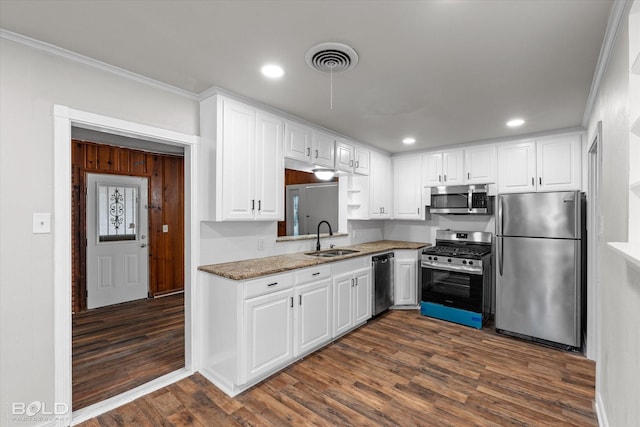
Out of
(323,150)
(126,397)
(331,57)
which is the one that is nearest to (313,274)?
(323,150)

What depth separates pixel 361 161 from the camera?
443 cm

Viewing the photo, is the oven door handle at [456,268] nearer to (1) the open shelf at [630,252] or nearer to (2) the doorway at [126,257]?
(1) the open shelf at [630,252]

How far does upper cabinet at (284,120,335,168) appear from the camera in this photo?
3.23 metres

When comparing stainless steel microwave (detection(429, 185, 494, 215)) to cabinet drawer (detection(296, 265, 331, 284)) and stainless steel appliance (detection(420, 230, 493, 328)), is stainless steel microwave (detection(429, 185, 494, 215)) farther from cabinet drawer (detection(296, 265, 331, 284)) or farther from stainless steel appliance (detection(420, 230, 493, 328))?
cabinet drawer (detection(296, 265, 331, 284))

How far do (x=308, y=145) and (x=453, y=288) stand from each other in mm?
2520

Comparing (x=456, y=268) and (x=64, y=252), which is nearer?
(x=64, y=252)

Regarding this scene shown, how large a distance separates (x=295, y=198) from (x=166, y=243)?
2264 mm

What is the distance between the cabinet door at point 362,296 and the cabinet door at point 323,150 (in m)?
1.34

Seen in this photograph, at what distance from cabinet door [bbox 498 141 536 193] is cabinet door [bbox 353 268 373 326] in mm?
2116

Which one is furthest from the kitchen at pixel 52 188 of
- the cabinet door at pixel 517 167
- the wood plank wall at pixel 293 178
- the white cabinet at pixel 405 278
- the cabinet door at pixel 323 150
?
the wood plank wall at pixel 293 178

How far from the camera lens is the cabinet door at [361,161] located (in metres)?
4.32

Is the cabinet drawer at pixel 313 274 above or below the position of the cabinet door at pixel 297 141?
below

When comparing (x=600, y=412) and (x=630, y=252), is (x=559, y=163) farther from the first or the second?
(x=630, y=252)

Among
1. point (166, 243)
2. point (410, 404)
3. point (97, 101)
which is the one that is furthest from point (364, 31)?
point (166, 243)
